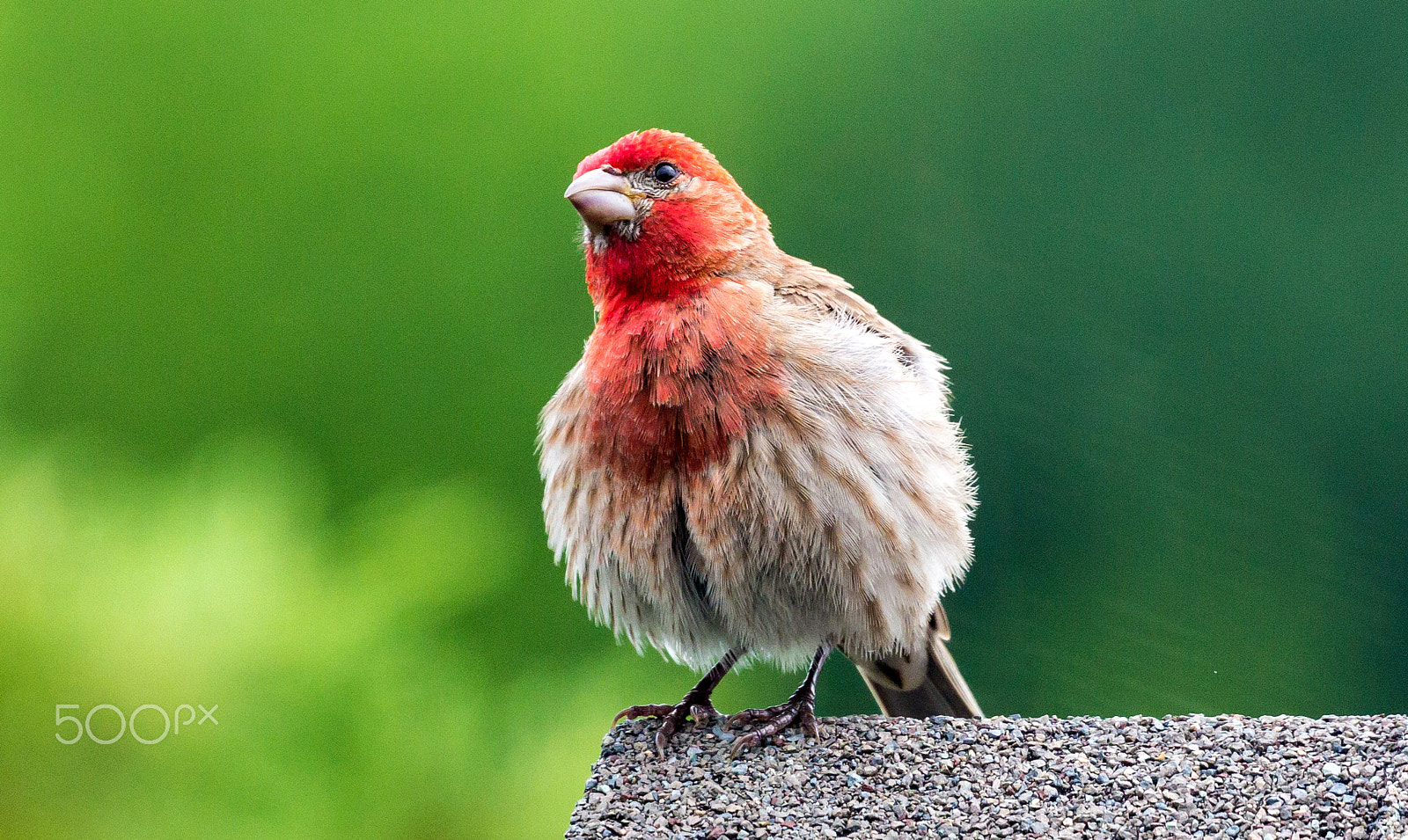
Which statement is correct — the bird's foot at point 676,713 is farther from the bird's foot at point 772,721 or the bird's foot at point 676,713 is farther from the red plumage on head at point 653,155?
the red plumage on head at point 653,155

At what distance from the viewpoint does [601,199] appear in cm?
320

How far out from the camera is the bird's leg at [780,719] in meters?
2.98

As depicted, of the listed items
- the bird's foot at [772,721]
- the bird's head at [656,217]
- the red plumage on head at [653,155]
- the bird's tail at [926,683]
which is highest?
the red plumage on head at [653,155]

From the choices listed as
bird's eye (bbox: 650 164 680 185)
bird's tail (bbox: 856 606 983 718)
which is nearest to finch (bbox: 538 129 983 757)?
bird's eye (bbox: 650 164 680 185)

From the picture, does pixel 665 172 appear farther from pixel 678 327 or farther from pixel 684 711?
pixel 684 711

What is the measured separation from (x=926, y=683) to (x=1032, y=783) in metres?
1.02

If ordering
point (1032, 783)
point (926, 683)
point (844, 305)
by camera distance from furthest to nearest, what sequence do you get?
point (926, 683) → point (844, 305) → point (1032, 783)

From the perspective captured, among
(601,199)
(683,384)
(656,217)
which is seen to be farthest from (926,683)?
(601,199)

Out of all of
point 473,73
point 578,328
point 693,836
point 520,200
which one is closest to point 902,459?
point 693,836

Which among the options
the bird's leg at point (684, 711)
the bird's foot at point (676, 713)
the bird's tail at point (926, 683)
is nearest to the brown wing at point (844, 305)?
the bird's tail at point (926, 683)

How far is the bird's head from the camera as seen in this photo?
10.5ft

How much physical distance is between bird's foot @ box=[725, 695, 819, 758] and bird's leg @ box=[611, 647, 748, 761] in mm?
100

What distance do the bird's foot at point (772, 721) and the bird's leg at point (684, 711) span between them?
0.33 ft

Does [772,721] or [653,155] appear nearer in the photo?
[772,721]
